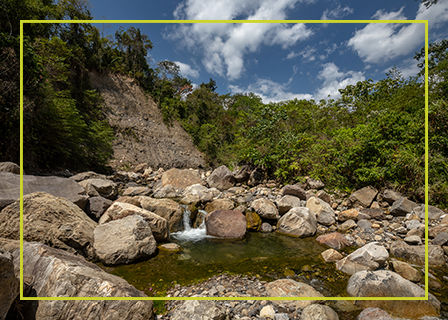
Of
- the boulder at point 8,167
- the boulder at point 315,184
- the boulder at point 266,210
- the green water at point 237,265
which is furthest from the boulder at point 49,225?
the boulder at point 315,184

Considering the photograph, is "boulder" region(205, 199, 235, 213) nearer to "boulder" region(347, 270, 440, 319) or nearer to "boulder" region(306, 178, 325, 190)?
"boulder" region(306, 178, 325, 190)

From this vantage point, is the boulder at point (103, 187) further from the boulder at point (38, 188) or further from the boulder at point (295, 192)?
the boulder at point (295, 192)

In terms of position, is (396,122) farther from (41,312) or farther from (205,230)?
(41,312)

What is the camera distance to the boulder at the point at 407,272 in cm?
432

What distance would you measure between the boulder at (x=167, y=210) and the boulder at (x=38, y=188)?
1898mm

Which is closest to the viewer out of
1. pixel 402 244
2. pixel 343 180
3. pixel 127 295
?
pixel 127 295

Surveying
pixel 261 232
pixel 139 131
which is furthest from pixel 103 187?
pixel 139 131

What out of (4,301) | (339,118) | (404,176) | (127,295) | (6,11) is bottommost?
(127,295)

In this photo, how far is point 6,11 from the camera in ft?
29.6

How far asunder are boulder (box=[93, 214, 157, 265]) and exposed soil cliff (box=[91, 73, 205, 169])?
1734 cm

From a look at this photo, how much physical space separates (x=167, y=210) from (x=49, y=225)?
3495 mm

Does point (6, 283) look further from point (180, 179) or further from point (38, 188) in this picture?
point (180, 179)

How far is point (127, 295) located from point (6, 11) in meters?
13.2

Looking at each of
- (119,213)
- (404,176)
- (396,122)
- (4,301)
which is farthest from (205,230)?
(396,122)
